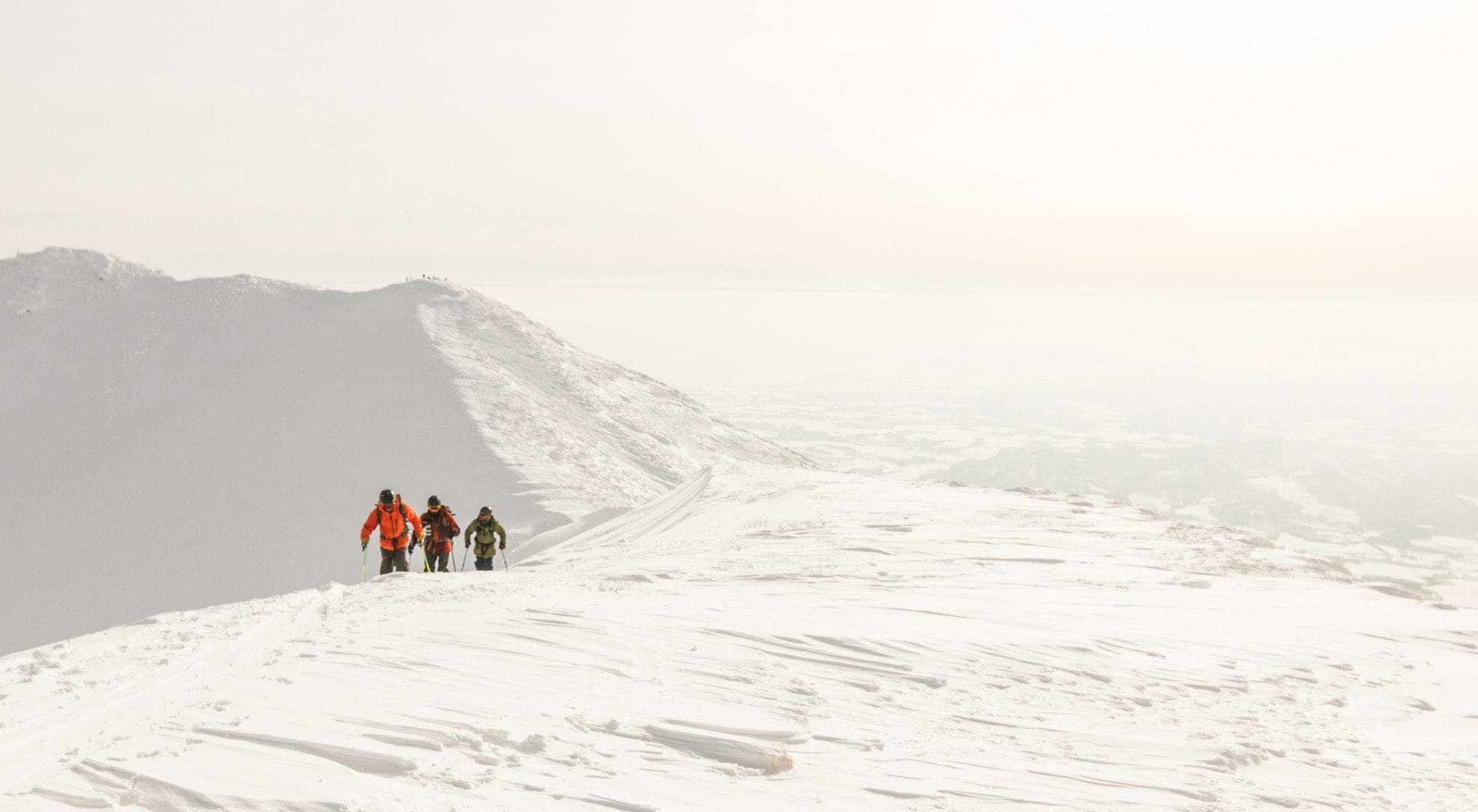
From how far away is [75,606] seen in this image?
79.0ft

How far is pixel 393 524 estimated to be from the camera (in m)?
15.1

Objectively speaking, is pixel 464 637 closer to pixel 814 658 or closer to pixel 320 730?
pixel 320 730

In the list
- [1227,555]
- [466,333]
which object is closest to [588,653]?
[1227,555]

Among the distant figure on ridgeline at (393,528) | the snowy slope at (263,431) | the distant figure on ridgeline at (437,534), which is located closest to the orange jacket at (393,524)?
the distant figure on ridgeline at (393,528)

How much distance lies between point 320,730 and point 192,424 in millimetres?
33820

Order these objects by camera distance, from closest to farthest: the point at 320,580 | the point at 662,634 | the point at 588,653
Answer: the point at 588,653, the point at 662,634, the point at 320,580

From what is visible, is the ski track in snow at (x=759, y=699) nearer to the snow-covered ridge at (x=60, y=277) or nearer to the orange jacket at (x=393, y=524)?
the orange jacket at (x=393, y=524)

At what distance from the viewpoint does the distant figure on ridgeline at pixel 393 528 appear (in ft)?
49.0

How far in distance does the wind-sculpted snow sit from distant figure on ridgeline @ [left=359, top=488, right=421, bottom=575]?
1076 cm

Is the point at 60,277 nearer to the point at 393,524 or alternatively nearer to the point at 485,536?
the point at 393,524

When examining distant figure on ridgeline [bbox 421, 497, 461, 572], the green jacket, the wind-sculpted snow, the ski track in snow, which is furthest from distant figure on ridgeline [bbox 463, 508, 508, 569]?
the wind-sculpted snow

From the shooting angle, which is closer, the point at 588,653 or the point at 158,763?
the point at 158,763

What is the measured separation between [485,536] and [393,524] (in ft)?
5.42

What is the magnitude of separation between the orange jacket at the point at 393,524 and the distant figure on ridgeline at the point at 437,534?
2.68 ft
